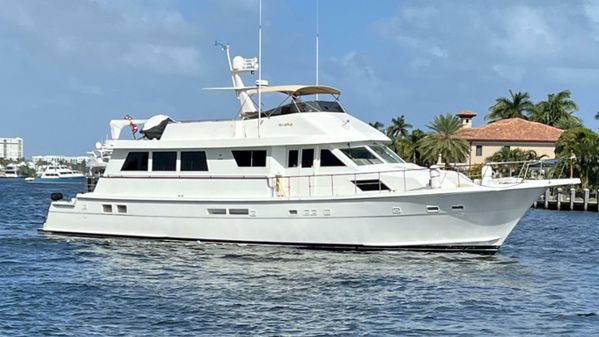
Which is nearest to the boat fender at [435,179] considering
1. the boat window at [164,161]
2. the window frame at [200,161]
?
the window frame at [200,161]

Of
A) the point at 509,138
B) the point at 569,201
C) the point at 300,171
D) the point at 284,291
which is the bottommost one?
the point at 284,291

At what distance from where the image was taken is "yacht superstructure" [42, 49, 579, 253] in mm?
21219

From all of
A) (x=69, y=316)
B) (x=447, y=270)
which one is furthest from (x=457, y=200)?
(x=69, y=316)

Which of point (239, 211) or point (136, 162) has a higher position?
point (136, 162)

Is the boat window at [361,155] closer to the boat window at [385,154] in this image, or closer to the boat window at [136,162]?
the boat window at [385,154]

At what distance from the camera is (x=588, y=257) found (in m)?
23.3

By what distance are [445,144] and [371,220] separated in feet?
159

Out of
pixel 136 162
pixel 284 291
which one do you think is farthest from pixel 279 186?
pixel 284 291

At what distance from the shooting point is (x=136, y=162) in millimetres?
25438

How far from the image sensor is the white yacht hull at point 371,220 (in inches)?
827

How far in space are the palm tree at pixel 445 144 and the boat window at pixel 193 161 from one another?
45.6 m

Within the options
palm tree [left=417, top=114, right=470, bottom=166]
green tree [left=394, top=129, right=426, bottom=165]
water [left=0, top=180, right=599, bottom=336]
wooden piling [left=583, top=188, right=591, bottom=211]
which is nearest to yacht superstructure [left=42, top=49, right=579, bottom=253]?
water [left=0, top=180, right=599, bottom=336]

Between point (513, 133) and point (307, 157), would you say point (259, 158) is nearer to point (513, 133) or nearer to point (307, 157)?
point (307, 157)

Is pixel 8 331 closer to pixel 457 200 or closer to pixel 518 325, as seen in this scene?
pixel 518 325
